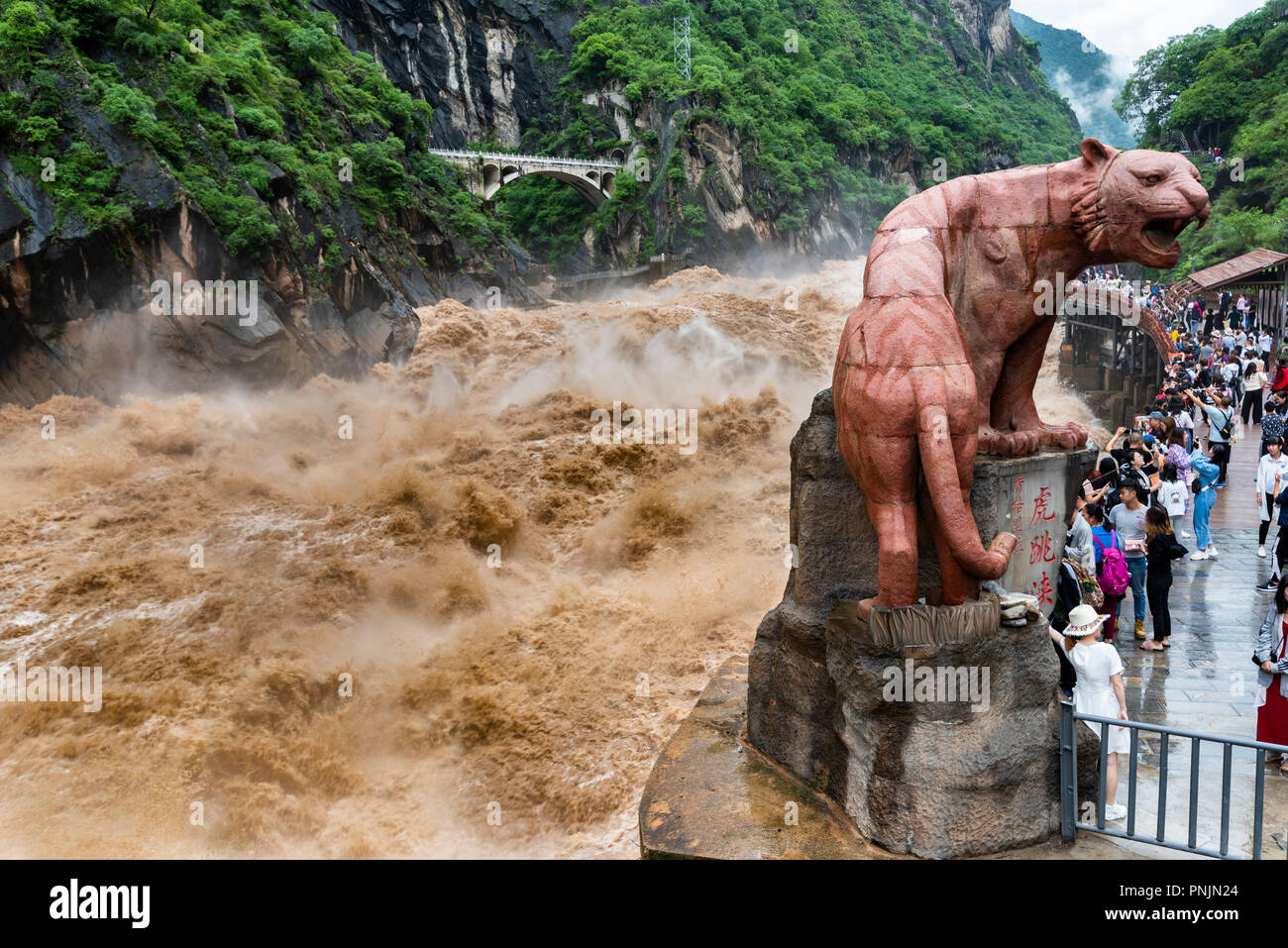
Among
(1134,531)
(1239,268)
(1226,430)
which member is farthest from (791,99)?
(1134,531)

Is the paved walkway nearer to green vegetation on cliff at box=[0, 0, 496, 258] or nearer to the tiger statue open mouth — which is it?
the tiger statue open mouth

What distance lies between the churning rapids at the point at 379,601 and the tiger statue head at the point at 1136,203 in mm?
6556

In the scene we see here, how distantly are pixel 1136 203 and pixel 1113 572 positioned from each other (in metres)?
4.27

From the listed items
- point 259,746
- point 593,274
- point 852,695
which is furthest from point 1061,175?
point 593,274

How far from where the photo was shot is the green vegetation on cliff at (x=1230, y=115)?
39719 mm

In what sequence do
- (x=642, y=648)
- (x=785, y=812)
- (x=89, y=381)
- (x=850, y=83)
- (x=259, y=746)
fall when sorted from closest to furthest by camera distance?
(x=785, y=812) < (x=259, y=746) < (x=642, y=648) < (x=89, y=381) < (x=850, y=83)

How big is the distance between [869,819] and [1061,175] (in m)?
4.12

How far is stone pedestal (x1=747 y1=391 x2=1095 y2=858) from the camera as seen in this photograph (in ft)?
16.9

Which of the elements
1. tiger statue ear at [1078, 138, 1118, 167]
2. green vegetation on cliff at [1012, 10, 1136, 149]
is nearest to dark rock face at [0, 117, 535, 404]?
tiger statue ear at [1078, 138, 1118, 167]

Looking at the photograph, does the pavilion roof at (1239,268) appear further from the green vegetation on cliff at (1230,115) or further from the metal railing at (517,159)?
the metal railing at (517,159)

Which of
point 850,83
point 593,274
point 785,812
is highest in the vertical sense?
point 850,83

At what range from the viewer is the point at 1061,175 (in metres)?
5.86

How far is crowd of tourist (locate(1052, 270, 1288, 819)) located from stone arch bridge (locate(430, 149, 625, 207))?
3490 centimetres

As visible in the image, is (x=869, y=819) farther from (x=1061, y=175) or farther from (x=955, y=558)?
(x=1061, y=175)
